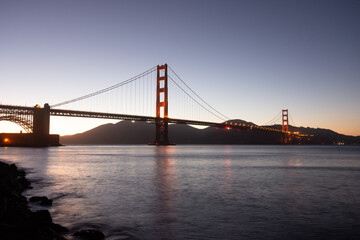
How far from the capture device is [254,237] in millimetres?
5953

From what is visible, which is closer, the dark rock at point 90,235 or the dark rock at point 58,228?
the dark rock at point 90,235

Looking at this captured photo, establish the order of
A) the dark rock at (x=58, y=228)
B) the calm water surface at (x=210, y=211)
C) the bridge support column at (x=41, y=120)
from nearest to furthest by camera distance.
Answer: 1. the dark rock at (x=58, y=228)
2. the calm water surface at (x=210, y=211)
3. the bridge support column at (x=41, y=120)

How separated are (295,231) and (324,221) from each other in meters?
1.29

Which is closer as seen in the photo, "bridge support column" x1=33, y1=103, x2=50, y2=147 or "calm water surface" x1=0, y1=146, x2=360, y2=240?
"calm water surface" x1=0, y1=146, x2=360, y2=240

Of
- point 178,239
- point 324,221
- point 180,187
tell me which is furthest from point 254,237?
point 180,187

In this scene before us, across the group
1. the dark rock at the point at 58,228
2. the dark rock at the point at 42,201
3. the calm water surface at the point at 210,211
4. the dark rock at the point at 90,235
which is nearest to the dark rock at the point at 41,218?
the dark rock at the point at 58,228

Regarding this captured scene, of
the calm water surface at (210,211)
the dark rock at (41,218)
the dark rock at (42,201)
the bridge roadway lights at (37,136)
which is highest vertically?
the bridge roadway lights at (37,136)

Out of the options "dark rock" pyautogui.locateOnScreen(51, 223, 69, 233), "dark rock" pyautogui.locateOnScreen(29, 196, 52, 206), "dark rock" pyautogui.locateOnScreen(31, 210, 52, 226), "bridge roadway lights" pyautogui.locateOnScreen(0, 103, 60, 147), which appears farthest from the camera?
"bridge roadway lights" pyautogui.locateOnScreen(0, 103, 60, 147)

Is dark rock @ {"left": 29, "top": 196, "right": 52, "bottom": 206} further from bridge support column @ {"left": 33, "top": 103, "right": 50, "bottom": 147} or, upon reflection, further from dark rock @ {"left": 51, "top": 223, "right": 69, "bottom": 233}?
→ bridge support column @ {"left": 33, "top": 103, "right": 50, "bottom": 147}

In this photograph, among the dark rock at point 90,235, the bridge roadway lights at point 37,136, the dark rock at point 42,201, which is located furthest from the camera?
the bridge roadway lights at point 37,136

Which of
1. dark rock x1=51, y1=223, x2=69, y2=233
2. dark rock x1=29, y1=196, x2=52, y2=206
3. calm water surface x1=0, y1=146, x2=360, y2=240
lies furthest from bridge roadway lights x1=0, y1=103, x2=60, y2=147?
dark rock x1=51, y1=223, x2=69, y2=233

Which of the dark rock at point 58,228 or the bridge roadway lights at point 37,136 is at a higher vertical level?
the bridge roadway lights at point 37,136

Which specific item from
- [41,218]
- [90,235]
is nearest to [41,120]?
[41,218]

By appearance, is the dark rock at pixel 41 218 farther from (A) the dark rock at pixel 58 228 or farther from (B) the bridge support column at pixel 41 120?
(B) the bridge support column at pixel 41 120
